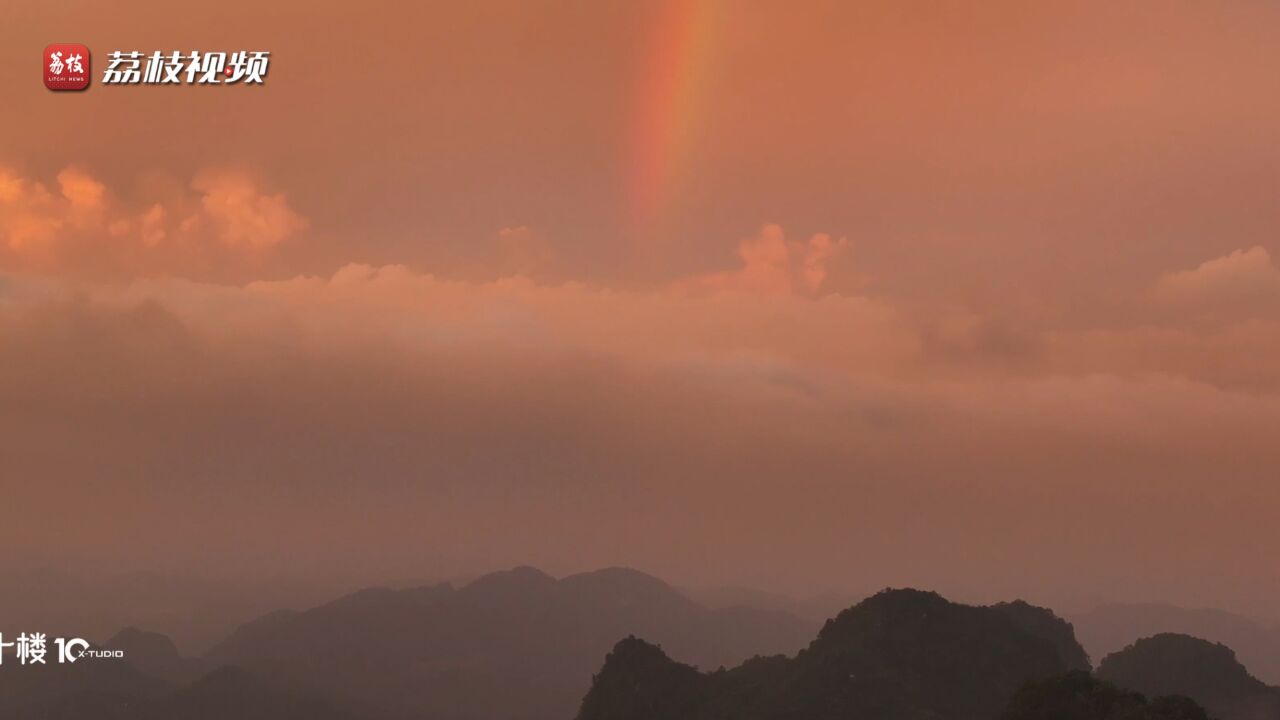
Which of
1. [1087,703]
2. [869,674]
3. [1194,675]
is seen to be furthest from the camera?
[1194,675]

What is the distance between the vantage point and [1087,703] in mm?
86250

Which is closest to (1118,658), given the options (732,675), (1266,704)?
(1266,704)

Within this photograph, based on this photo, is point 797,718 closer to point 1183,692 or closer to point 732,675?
point 732,675

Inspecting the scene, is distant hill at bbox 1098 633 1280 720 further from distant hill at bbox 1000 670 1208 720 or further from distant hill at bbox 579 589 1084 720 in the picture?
distant hill at bbox 1000 670 1208 720

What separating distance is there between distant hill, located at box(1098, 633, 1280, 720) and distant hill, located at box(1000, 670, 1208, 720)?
218 ft

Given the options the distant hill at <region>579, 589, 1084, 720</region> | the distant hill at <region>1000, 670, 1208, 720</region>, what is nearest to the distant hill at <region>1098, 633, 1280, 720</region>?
the distant hill at <region>579, 589, 1084, 720</region>

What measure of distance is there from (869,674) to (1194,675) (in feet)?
189

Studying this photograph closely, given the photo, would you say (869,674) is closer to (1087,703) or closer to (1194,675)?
(1087,703)

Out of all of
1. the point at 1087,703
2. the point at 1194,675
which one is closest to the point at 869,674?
the point at 1087,703

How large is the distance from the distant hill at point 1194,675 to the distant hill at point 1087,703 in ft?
218

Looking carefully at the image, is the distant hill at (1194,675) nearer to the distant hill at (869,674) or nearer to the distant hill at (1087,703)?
the distant hill at (869,674)

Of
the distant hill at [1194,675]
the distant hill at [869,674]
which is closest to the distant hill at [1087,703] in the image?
the distant hill at [869,674]

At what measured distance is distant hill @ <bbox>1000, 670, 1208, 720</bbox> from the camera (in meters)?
80.5

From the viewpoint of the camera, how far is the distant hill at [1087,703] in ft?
264
